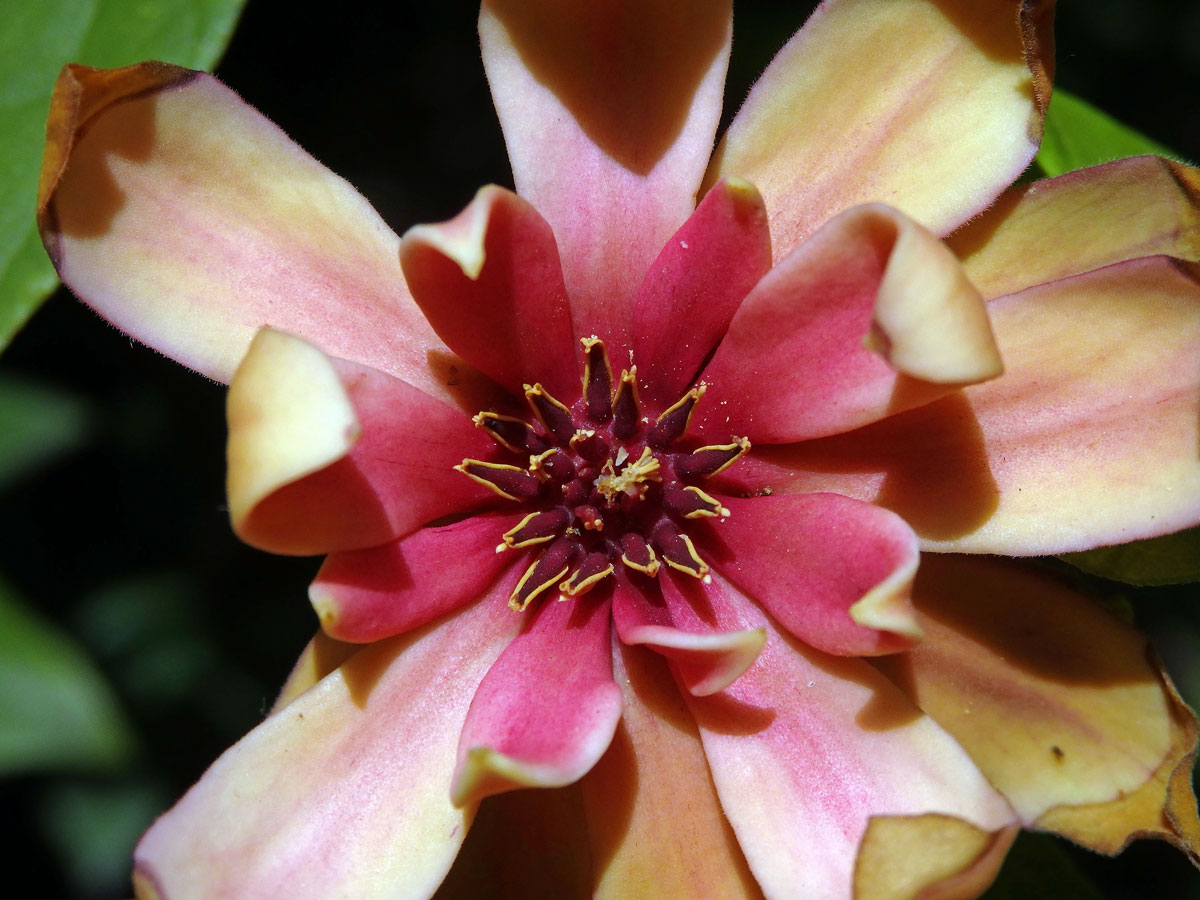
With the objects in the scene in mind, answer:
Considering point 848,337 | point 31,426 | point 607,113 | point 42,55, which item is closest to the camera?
point 848,337

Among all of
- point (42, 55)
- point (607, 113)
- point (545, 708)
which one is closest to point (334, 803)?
point (545, 708)

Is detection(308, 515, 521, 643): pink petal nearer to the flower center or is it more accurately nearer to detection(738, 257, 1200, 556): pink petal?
the flower center

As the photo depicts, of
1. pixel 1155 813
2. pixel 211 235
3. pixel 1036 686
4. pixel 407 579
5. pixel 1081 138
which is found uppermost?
pixel 211 235

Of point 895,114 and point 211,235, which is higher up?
point 211,235

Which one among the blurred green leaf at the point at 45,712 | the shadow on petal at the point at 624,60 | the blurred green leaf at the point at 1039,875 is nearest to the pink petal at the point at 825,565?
the shadow on petal at the point at 624,60

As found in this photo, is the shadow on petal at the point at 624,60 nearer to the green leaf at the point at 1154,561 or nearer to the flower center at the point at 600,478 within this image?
the flower center at the point at 600,478

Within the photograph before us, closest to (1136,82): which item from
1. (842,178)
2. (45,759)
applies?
(842,178)

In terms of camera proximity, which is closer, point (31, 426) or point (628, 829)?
point (628, 829)

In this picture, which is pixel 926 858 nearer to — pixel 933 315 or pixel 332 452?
pixel 933 315
